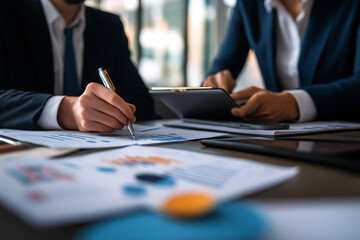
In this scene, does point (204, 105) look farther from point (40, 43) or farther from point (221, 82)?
point (40, 43)

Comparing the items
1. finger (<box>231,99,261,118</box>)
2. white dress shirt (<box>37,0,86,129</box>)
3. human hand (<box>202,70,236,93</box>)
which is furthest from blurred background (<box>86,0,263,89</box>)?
finger (<box>231,99,261,118</box>)

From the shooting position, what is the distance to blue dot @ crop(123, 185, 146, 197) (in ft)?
0.93

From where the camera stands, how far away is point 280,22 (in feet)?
4.83

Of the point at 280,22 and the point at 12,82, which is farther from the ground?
the point at 280,22

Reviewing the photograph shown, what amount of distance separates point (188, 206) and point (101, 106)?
20.6 inches

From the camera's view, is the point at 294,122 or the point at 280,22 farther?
the point at 280,22

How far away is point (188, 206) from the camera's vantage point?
0.23 metres

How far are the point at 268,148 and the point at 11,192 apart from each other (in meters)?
0.36

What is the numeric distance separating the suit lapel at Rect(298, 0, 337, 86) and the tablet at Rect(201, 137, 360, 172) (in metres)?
0.78

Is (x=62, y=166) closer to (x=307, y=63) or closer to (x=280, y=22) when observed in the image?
(x=307, y=63)

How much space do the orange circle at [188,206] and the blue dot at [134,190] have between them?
5 centimetres

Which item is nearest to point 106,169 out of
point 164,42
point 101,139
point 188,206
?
point 188,206

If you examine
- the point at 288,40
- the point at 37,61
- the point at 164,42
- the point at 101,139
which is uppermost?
the point at 164,42

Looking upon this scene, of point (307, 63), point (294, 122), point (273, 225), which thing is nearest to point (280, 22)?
point (307, 63)
